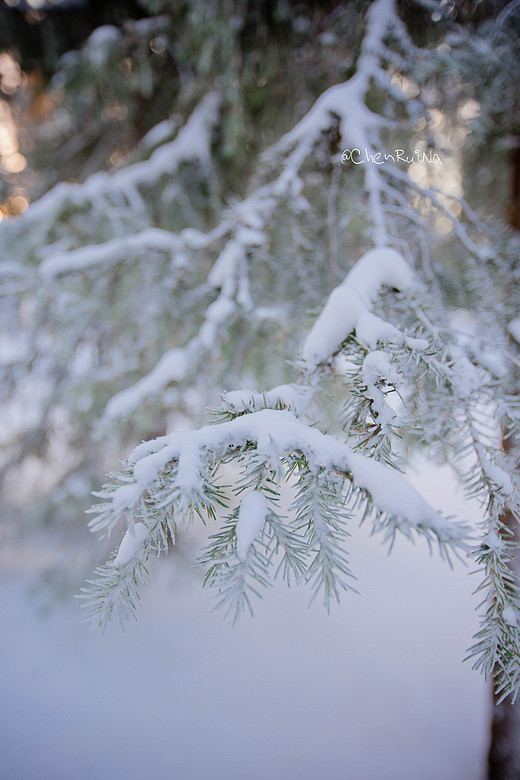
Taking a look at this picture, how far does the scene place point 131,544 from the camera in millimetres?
534

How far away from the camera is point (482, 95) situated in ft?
4.27

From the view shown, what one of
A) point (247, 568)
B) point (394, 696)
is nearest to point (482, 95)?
point (247, 568)

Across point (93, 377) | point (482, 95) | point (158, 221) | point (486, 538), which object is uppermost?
point (482, 95)

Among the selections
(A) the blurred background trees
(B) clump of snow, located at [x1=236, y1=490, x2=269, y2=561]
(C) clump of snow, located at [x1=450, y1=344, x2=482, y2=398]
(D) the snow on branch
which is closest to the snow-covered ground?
(A) the blurred background trees

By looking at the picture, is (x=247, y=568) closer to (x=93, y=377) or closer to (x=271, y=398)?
(x=271, y=398)

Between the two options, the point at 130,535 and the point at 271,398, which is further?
the point at 271,398

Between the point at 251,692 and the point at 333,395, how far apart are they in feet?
9.41

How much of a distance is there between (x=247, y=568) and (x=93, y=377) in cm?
140

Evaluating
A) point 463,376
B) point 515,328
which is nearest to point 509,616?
point 463,376

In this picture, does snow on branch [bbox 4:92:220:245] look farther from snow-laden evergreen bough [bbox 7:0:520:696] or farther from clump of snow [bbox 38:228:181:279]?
clump of snow [bbox 38:228:181:279]

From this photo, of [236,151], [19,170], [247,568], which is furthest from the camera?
[19,170]

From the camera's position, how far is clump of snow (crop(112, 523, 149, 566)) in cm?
53

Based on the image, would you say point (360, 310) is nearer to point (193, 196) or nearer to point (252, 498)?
point (252, 498)

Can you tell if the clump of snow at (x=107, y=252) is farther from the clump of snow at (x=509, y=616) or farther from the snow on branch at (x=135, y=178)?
the clump of snow at (x=509, y=616)
